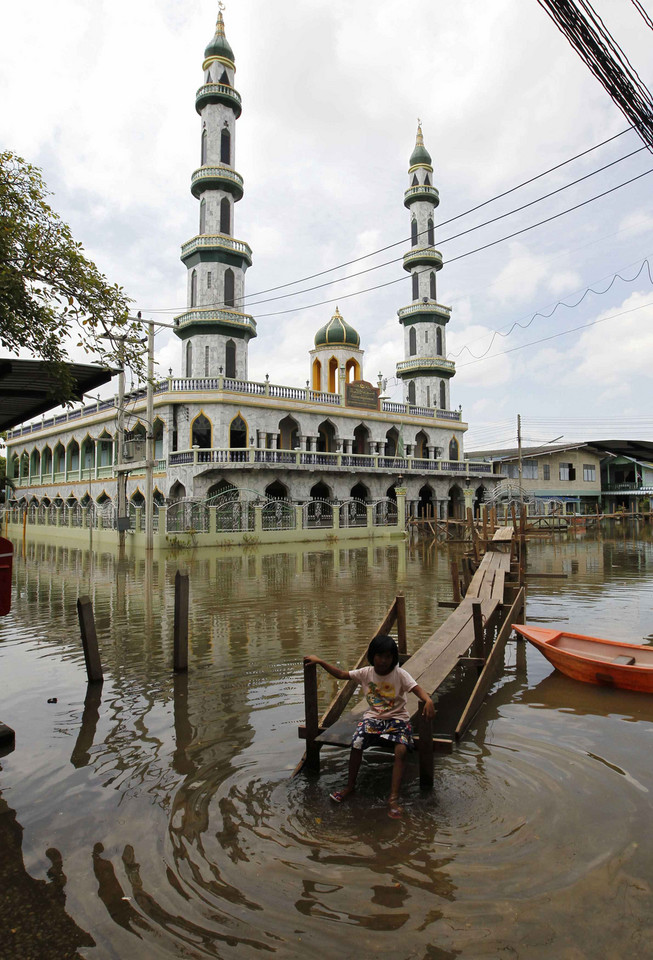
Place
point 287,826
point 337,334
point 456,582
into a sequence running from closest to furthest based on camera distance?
1. point 287,826
2. point 456,582
3. point 337,334

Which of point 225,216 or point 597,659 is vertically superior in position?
point 225,216

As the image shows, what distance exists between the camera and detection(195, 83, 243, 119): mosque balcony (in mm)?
33969

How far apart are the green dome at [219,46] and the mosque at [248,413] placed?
0.07m

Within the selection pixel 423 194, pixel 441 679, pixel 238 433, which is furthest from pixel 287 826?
pixel 423 194

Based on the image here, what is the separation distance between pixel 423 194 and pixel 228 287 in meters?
18.7

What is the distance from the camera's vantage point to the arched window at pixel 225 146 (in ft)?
113

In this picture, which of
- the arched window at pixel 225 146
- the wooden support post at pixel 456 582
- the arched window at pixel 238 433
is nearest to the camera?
the wooden support post at pixel 456 582

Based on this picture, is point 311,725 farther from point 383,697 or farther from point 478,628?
point 478,628

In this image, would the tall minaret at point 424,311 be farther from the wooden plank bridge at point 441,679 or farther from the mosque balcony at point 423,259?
the wooden plank bridge at point 441,679

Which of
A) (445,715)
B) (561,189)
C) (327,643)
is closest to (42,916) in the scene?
(445,715)

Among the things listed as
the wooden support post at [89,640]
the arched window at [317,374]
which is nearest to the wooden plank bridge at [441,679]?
the wooden support post at [89,640]

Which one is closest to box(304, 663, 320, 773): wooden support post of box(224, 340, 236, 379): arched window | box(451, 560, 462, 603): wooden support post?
box(451, 560, 462, 603): wooden support post

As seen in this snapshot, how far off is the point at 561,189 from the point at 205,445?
75.3 feet

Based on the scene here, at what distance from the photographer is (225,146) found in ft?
113
